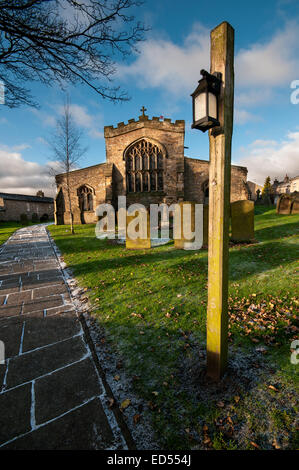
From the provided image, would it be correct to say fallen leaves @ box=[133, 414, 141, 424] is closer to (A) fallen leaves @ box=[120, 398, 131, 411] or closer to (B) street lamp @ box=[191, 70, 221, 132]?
(A) fallen leaves @ box=[120, 398, 131, 411]

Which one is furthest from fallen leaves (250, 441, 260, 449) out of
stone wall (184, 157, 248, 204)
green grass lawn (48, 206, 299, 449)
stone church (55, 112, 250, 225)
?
Answer: stone wall (184, 157, 248, 204)

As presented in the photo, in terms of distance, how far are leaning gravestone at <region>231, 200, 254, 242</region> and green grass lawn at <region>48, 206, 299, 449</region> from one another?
6.55 ft

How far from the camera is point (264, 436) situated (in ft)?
5.49

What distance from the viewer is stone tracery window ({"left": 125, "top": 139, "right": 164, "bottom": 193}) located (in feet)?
60.3

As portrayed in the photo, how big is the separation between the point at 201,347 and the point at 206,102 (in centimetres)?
296

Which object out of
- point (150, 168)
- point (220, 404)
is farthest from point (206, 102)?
point (150, 168)

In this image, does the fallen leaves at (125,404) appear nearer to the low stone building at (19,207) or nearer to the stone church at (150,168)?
the stone church at (150,168)

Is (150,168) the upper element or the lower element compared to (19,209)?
upper

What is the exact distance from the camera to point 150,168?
18.6 metres

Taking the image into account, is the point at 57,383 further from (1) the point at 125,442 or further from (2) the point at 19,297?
(2) the point at 19,297

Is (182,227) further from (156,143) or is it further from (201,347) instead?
(156,143)

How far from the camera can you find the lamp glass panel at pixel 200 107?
5.65 feet

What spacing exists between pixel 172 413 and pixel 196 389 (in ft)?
1.25

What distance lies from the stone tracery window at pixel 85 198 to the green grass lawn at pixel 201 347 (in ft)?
52.7
